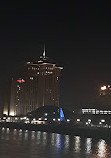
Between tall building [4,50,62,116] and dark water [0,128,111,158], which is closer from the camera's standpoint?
dark water [0,128,111,158]

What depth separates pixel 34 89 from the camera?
626 ft

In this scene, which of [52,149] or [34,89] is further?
[34,89]

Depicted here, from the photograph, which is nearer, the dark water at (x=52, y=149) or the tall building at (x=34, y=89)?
the dark water at (x=52, y=149)

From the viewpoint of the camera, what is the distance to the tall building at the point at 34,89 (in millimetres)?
183500

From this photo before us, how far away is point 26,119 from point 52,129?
7080 cm

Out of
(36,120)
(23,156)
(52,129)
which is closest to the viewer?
(23,156)

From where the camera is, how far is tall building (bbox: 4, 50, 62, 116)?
602 ft

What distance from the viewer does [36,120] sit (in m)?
141

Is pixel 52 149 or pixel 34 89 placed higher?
pixel 34 89

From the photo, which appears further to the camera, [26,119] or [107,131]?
[26,119]

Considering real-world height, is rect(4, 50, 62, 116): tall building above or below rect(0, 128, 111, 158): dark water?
above

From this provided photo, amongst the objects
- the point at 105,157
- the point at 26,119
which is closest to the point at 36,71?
the point at 26,119

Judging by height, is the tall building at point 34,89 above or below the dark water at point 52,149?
above

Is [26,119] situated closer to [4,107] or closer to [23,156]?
[4,107]
